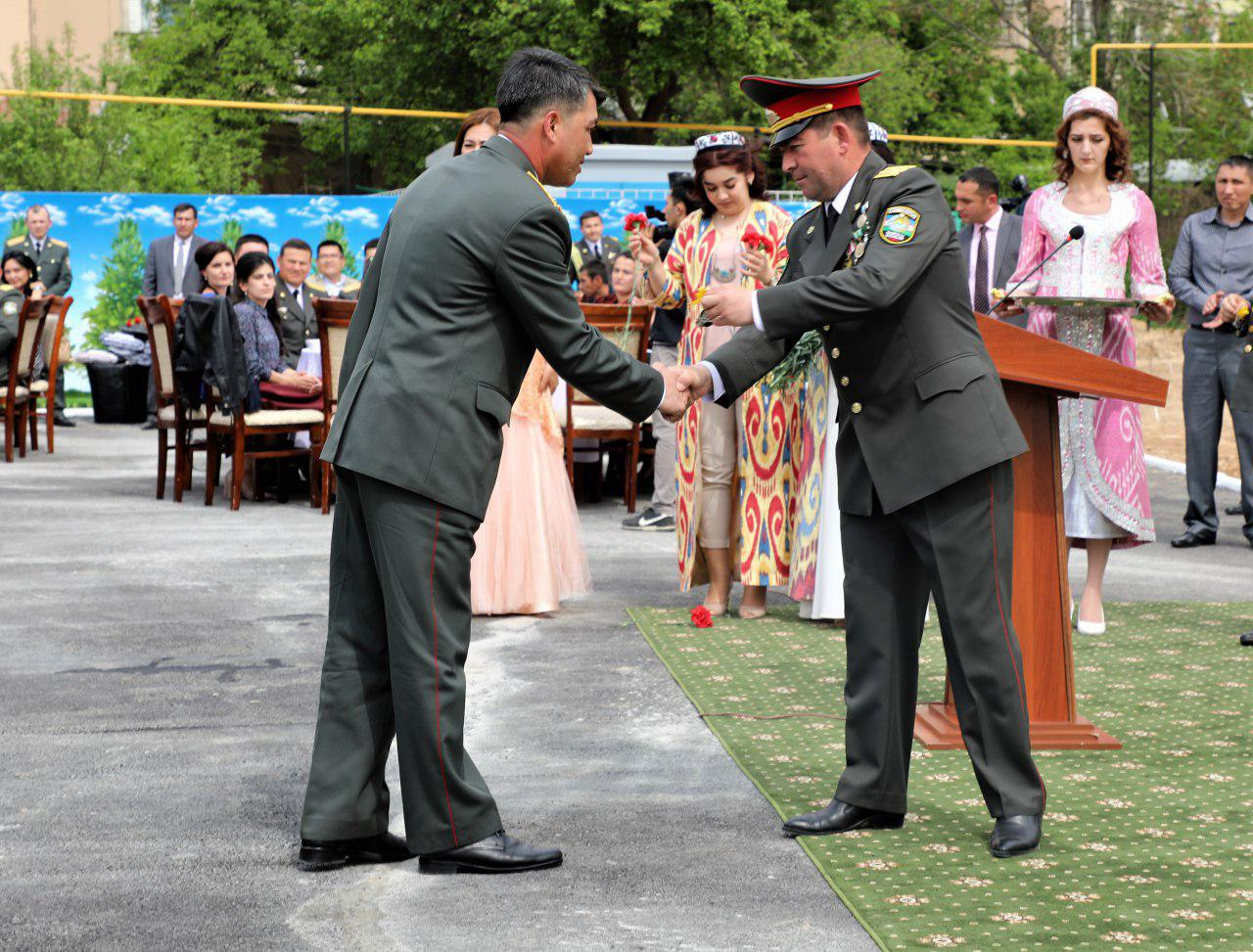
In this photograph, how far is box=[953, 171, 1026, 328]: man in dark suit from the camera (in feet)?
36.7

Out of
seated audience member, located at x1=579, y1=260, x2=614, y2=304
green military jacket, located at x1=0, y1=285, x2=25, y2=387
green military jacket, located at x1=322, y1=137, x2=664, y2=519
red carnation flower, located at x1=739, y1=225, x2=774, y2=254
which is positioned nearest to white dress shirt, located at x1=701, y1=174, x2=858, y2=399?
green military jacket, located at x1=322, y1=137, x2=664, y2=519

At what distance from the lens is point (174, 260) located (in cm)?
1684

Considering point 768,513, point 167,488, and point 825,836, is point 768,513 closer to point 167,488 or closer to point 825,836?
point 825,836

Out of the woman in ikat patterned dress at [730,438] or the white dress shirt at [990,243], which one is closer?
the woman in ikat patterned dress at [730,438]

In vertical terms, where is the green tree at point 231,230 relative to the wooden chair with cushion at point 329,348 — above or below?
above

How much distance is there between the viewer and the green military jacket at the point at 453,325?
411 centimetres

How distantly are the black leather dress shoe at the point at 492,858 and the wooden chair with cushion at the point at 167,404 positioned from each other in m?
7.91

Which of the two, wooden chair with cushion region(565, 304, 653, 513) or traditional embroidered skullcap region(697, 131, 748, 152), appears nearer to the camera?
traditional embroidered skullcap region(697, 131, 748, 152)

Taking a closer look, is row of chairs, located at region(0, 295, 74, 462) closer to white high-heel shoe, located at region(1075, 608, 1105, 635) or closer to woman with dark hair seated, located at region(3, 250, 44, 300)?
woman with dark hair seated, located at region(3, 250, 44, 300)

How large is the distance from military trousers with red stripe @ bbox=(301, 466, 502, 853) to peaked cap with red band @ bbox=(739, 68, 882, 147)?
50.9 inches

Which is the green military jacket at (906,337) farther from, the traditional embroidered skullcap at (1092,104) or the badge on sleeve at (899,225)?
the traditional embroidered skullcap at (1092,104)

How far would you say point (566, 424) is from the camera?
37.3 ft

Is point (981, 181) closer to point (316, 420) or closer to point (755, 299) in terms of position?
point (316, 420)

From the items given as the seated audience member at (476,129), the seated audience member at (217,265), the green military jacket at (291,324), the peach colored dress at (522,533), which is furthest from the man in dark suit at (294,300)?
the seated audience member at (476,129)
